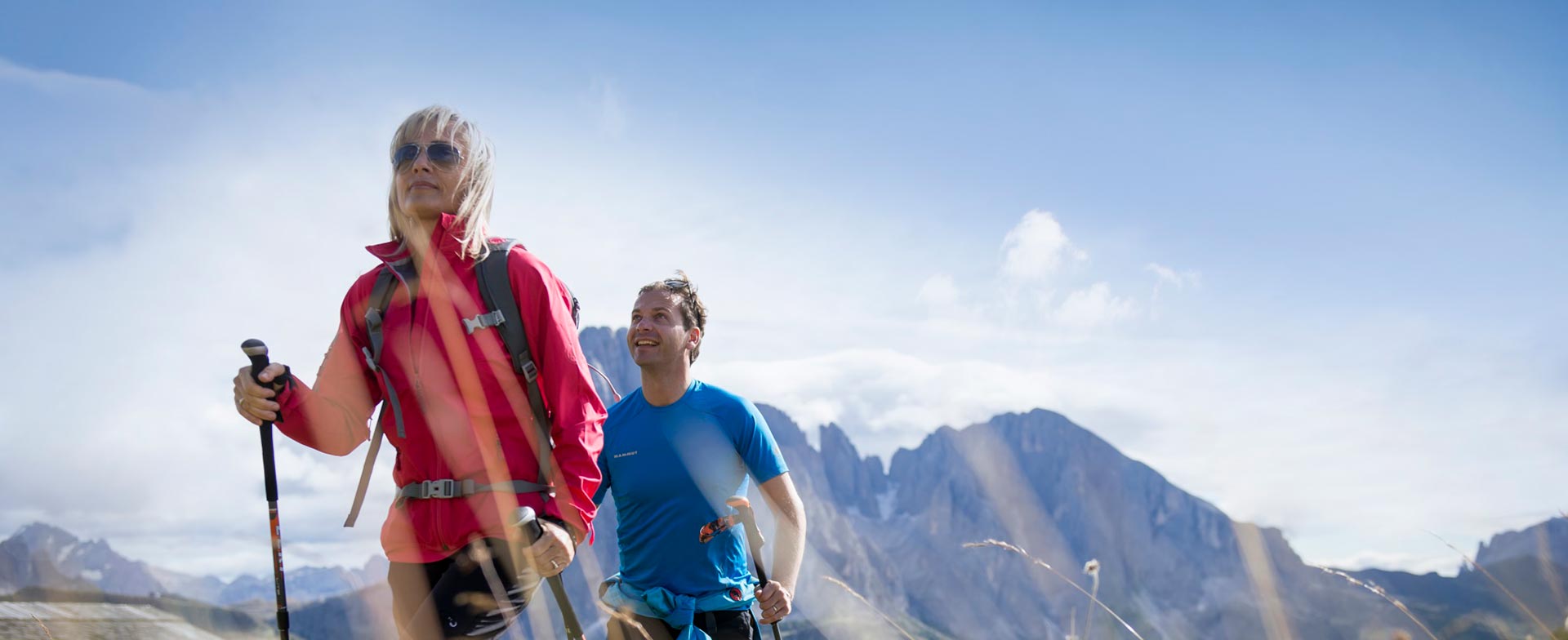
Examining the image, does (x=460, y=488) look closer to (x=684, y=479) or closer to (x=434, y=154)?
(x=434, y=154)

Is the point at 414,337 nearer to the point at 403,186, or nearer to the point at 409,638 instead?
the point at 403,186

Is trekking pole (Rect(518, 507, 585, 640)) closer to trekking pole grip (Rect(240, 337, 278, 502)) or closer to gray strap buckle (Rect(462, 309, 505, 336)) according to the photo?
gray strap buckle (Rect(462, 309, 505, 336))

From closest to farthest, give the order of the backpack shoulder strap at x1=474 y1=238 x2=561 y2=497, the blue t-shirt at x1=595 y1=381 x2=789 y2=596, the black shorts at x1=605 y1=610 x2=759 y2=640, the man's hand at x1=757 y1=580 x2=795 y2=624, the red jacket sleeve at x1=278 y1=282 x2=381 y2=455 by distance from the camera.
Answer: the backpack shoulder strap at x1=474 y1=238 x2=561 y2=497
the red jacket sleeve at x1=278 y1=282 x2=381 y2=455
the man's hand at x1=757 y1=580 x2=795 y2=624
the black shorts at x1=605 y1=610 x2=759 y2=640
the blue t-shirt at x1=595 y1=381 x2=789 y2=596

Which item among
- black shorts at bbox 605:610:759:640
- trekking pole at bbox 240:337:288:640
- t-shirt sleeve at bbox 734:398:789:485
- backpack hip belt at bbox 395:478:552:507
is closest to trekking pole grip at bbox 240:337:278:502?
trekking pole at bbox 240:337:288:640

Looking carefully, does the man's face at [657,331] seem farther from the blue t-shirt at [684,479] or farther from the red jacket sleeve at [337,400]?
the red jacket sleeve at [337,400]

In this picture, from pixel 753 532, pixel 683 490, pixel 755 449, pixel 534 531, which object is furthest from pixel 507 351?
pixel 753 532

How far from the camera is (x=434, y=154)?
161 inches

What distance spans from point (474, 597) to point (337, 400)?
108 centimetres

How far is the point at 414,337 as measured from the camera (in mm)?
3896

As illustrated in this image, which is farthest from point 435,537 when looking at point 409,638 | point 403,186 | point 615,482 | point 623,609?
point 615,482

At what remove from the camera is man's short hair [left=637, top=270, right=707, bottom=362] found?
6.53 m

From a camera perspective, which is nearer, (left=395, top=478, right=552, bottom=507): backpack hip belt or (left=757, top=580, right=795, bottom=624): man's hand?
(left=395, top=478, right=552, bottom=507): backpack hip belt

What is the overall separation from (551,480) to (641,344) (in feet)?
8.53

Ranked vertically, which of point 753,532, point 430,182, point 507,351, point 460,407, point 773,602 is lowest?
point 773,602
